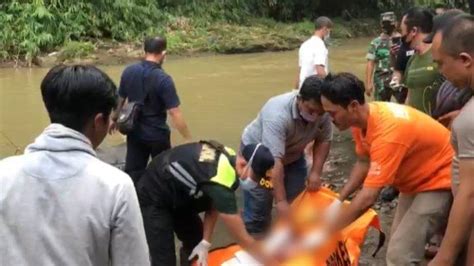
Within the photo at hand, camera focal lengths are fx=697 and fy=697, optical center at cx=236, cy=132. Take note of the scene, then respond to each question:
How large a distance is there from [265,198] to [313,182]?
0.34 meters

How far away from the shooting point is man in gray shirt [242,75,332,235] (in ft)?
13.7

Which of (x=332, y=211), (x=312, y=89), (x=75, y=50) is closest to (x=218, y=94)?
(x=75, y=50)

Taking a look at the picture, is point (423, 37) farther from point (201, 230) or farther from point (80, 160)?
point (80, 160)

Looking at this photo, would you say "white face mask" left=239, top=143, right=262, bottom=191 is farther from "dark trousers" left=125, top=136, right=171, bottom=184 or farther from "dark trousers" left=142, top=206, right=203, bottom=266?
"dark trousers" left=125, top=136, right=171, bottom=184

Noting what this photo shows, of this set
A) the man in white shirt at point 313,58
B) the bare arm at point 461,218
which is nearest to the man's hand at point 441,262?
the bare arm at point 461,218

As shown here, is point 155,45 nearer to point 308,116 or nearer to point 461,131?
point 308,116

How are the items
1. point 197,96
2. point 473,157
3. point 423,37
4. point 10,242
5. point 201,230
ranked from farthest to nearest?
1. point 197,96
2. point 423,37
3. point 201,230
4. point 473,157
5. point 10,242

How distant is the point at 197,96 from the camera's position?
13445mm

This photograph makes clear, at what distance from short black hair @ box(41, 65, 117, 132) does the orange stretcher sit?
5.62 feet

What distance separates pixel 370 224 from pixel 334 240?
14.0 inches

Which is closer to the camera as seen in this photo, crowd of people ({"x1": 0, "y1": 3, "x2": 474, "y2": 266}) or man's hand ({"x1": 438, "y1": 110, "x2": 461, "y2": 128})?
crowd of people ({"x1": 0, "y1": 3, "x2": 474, "y2": 266})

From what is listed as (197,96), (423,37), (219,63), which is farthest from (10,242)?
(219,63)

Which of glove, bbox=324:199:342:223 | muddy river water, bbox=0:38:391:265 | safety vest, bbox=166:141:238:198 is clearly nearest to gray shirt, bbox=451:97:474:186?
safety vest, bbox=166:141:238:198

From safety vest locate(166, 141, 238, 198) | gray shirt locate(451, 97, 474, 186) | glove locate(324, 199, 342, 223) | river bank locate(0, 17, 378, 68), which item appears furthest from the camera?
river bank locate(0, 17, 378, 68)
